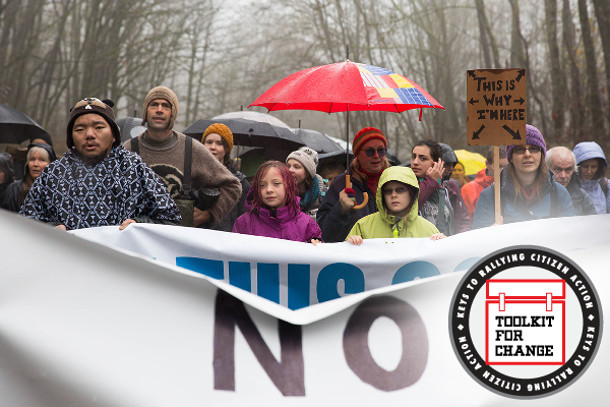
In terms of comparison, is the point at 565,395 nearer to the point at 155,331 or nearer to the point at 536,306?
the point at 536,306

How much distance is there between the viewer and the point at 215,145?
6.53 meters

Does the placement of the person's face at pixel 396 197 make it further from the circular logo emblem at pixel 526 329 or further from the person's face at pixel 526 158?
the circular logo emblem at pixel 526 329

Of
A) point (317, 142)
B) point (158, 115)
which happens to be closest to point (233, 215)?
point (158, 115)

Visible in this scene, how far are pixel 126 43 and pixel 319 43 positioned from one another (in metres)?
8.33

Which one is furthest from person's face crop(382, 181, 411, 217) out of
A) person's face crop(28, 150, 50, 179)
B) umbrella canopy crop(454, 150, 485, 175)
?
umbrella canopy crop(454, 150, 485, 175)

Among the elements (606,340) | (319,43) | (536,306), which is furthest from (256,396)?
(319,43)

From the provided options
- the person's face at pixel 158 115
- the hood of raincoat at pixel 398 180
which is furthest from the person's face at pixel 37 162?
the hood of raincoat at pixel 398 180

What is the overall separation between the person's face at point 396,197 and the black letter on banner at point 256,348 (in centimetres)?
153

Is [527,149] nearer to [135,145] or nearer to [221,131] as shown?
[135,145]

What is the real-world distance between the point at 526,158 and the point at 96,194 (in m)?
2.56

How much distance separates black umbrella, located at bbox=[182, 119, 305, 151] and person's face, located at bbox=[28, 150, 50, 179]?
10.1ft

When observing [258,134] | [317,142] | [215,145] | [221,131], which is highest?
[317,142]

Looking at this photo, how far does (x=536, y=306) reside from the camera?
3.30m

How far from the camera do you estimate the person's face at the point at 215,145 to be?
6.52 meters
